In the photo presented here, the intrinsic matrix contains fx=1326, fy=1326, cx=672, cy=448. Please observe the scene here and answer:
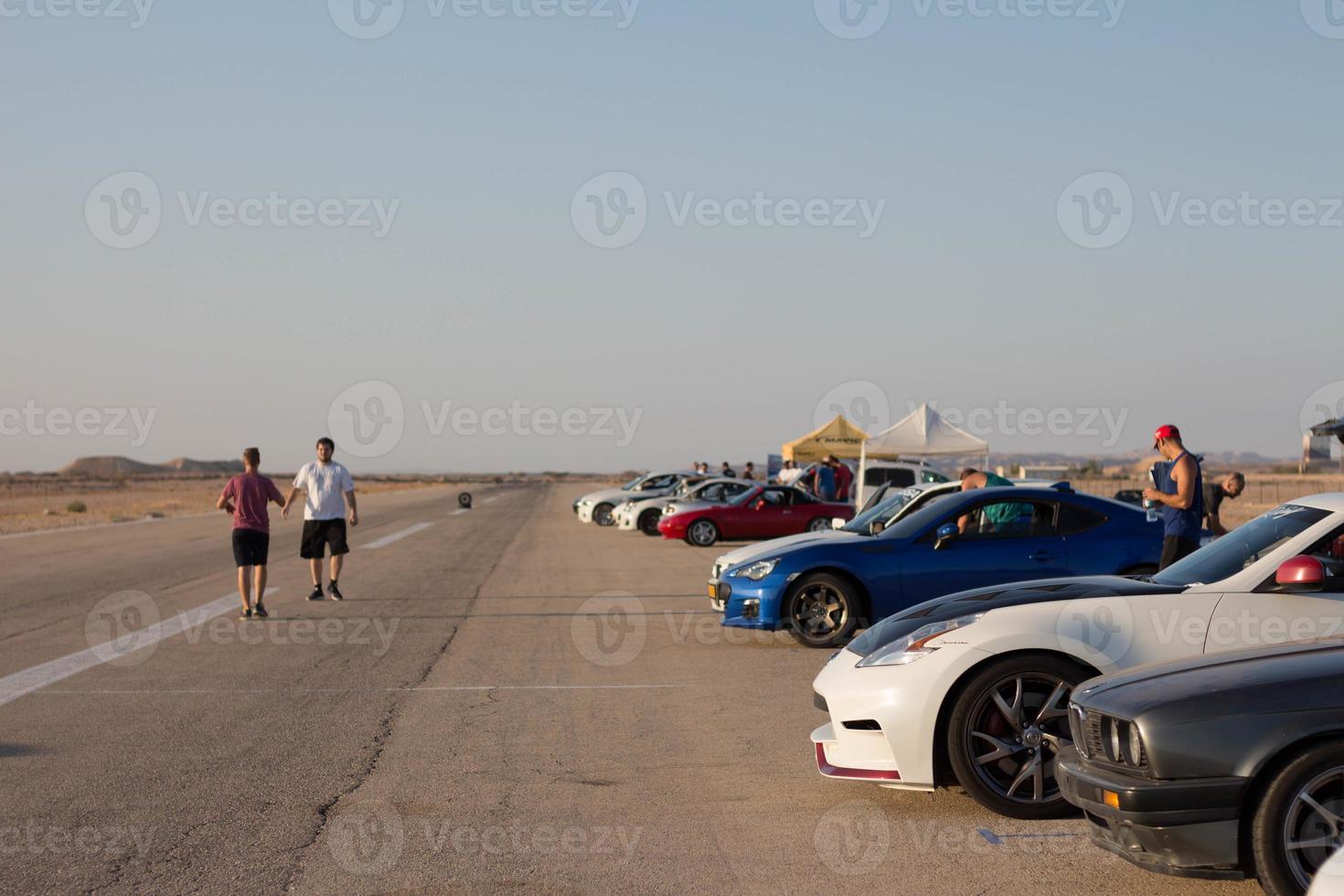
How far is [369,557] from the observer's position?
79.5ft

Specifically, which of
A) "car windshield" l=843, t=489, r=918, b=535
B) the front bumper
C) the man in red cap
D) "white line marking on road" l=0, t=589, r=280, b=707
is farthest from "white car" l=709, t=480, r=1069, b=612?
the front bumper

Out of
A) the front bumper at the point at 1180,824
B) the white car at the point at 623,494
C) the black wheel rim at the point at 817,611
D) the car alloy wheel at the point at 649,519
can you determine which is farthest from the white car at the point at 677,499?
the front bumper at the point at 1180,824

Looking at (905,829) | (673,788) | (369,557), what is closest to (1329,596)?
(905,829)

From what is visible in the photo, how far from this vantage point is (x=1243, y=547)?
260 inches

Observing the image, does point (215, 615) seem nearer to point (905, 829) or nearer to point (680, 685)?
point (680, 685)

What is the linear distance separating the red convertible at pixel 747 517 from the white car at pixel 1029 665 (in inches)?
829

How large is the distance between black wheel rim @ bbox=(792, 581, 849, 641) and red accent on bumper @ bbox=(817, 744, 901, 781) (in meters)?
5.13

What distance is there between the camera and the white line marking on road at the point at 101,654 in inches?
389

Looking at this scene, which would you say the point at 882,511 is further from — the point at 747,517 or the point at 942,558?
the point at 747,517

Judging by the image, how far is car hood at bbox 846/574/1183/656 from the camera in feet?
21.1

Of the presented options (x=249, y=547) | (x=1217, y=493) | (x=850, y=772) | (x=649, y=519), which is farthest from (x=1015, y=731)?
(x=649, y=519)

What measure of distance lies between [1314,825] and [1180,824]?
43 centimetres

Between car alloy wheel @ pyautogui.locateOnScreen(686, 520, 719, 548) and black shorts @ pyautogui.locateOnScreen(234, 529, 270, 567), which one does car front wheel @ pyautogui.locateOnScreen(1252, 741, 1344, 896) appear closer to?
black shorts @ pyautogui.locateOnScreen(234, 529, 270, 567)

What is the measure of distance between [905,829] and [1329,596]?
85.4 inches
